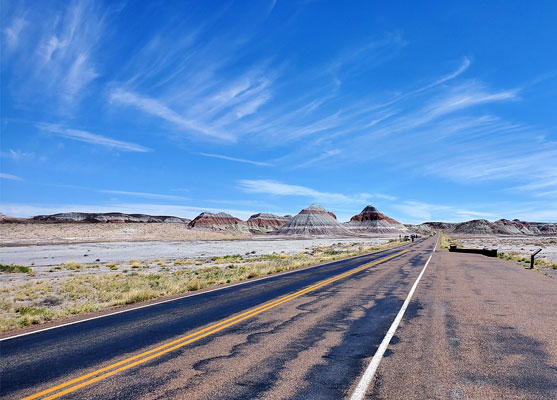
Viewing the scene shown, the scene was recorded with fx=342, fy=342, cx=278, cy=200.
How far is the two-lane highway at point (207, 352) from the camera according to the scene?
5.05 meters

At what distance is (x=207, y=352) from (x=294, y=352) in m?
1.68

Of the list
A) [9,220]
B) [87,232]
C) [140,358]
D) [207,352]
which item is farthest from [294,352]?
[9,220]

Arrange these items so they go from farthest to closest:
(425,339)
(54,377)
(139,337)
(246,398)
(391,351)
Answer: (139,337) → (425,339) → (391,351) → (54,377) → (246,398)

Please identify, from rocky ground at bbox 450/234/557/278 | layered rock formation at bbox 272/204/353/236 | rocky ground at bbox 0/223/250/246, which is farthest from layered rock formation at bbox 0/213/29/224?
rocky ground at bbox 450/234/557/278

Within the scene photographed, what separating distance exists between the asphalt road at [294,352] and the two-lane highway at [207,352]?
2 cm

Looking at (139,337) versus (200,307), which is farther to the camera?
(200,307)

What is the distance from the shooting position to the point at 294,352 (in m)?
6.51

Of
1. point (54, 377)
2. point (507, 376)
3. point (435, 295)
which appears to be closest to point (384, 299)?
point (435, 295)

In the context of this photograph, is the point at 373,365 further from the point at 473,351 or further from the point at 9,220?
the point at 9,220

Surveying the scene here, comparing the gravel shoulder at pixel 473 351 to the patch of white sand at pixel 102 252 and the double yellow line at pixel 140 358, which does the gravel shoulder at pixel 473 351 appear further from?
the patch of white sand at pixel 102 252

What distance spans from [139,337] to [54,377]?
227 cm

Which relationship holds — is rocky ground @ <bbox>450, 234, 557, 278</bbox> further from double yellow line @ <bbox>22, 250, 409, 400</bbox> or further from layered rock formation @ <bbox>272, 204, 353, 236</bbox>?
layered rock formation @ <bbox>272, 204, 353, 236</bbox>

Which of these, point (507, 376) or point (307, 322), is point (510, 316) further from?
point (307, 322)

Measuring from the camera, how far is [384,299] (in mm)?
12125
